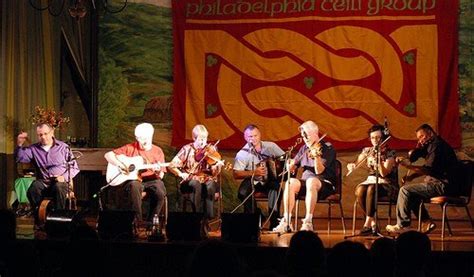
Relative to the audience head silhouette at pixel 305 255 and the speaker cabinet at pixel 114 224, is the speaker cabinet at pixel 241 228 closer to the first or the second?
the speaker cabinet at pixel 114 224

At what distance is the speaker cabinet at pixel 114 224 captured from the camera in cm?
716

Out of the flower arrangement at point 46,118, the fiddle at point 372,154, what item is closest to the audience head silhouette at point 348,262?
the fiddle at point 372,154

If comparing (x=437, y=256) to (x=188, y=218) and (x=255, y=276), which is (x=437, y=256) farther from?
(x=255, y=276)

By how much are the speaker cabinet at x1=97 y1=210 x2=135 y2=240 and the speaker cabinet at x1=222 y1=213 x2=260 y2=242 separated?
89cm

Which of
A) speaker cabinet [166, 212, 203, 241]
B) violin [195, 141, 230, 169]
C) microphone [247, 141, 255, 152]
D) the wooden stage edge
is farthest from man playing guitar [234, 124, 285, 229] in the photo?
speaker cabinet [166, 212, 203, 241]

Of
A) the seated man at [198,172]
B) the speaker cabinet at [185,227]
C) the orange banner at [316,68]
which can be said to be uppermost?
the orange banner at [316,68]

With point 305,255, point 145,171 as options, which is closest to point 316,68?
point 145,171

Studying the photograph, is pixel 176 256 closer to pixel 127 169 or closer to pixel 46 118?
pixel 127 169

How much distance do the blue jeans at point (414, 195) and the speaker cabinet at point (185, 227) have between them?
2.26 metres

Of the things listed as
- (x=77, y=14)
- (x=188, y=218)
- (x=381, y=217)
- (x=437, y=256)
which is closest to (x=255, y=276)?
(x=437, y=256)

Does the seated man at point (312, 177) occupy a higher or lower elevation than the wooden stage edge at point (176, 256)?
higher

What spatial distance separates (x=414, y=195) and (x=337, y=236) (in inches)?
34.7

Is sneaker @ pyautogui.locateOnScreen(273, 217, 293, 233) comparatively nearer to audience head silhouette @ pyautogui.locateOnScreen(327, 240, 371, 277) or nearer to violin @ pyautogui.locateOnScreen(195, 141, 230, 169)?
violin @ pyautogui.locateOnScreen(195, 141, 230, 169)

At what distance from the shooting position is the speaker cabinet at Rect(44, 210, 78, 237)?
23.7ft
